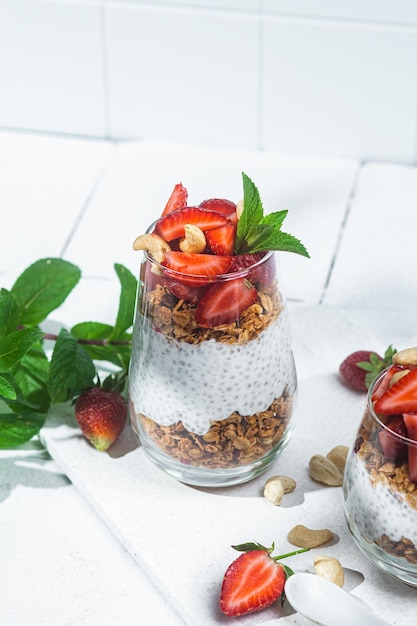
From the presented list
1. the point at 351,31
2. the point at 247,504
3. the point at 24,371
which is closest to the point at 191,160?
the point at 351,31

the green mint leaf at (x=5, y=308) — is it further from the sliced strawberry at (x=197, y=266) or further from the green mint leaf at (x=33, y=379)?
the sliced strawberry at (x=197, y=266)

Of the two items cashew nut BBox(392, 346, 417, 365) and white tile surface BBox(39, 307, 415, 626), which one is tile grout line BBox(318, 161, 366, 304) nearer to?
white tile surface BBox(39, 307, 415, 626)

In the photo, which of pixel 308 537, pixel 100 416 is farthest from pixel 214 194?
pixel 308 537

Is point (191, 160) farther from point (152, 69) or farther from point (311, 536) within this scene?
point (311, 536)

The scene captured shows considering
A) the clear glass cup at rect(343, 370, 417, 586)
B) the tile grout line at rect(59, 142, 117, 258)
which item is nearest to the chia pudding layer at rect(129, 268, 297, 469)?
the clear glass cup at rect(343, 370, 417, 586)

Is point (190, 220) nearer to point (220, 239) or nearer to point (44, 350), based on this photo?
point (220, 239)
